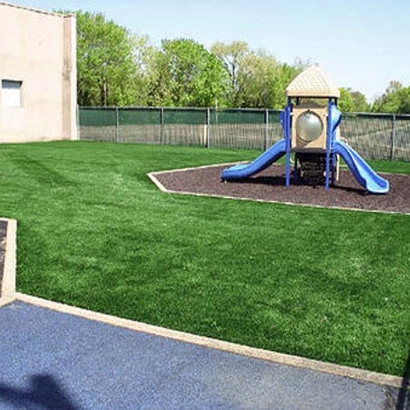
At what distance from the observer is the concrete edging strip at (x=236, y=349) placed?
13.9ft

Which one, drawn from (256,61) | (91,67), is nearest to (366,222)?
(91,67)

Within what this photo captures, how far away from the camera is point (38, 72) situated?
1211 inches

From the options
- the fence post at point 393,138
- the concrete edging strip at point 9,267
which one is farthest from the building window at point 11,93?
the concrete edging strip at point 9,267

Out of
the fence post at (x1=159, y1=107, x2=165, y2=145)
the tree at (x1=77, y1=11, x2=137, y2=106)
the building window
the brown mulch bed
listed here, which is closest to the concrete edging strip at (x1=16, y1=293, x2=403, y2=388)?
the brown mulch bed

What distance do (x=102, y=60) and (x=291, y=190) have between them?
154 ft

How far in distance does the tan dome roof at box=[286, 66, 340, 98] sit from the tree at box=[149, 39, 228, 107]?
48262mm

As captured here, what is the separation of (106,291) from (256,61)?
67.2 m

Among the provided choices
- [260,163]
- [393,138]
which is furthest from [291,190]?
[393,138]

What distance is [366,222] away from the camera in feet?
32.5

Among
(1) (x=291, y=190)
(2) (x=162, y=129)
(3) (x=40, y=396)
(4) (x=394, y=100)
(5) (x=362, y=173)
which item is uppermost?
(4) (x=394, y=100)

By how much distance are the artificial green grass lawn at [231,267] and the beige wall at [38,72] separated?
60.2 ft

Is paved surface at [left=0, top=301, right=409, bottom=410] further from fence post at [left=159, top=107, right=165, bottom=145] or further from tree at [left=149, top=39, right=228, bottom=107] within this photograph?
tree at [left=149, top=39, right=228, bottom=107]

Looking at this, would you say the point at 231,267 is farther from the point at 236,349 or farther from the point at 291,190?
the point at 291,190

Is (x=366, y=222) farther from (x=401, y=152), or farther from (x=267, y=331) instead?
(x=401, y=152)
